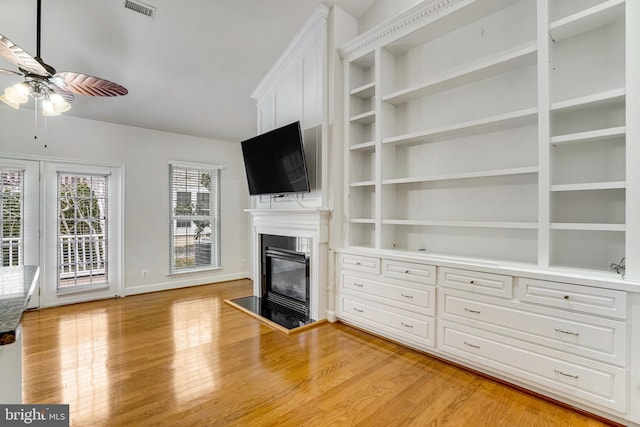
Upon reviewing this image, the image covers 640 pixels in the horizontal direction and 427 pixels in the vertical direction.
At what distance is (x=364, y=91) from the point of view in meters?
3.43

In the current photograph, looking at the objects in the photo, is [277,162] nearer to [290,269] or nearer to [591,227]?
[290,269]

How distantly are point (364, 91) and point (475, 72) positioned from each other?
123 centimetres

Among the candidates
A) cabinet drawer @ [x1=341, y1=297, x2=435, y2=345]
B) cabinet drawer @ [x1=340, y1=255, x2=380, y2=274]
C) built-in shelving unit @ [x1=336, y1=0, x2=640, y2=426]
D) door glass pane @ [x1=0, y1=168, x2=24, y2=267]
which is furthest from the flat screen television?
door glass pane @ [x1=0, y1=168, x2=24, y2=267]

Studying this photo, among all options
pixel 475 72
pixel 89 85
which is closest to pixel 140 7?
pixel 89 85

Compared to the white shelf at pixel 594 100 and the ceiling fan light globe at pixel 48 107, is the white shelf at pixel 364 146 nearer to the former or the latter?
the white shelf at pixel 594 100

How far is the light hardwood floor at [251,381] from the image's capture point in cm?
188

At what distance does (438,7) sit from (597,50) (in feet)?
4.02

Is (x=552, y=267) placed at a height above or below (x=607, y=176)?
below

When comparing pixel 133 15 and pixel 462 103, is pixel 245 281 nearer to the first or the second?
pixel 133 15

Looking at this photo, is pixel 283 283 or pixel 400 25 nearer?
pixel 400 25

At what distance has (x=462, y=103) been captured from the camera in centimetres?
278

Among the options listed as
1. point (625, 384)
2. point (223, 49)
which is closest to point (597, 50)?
point (625, 384)

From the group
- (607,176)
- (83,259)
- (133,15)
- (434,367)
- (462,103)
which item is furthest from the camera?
(83,259)

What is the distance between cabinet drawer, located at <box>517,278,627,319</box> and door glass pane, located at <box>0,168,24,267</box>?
557 cm
